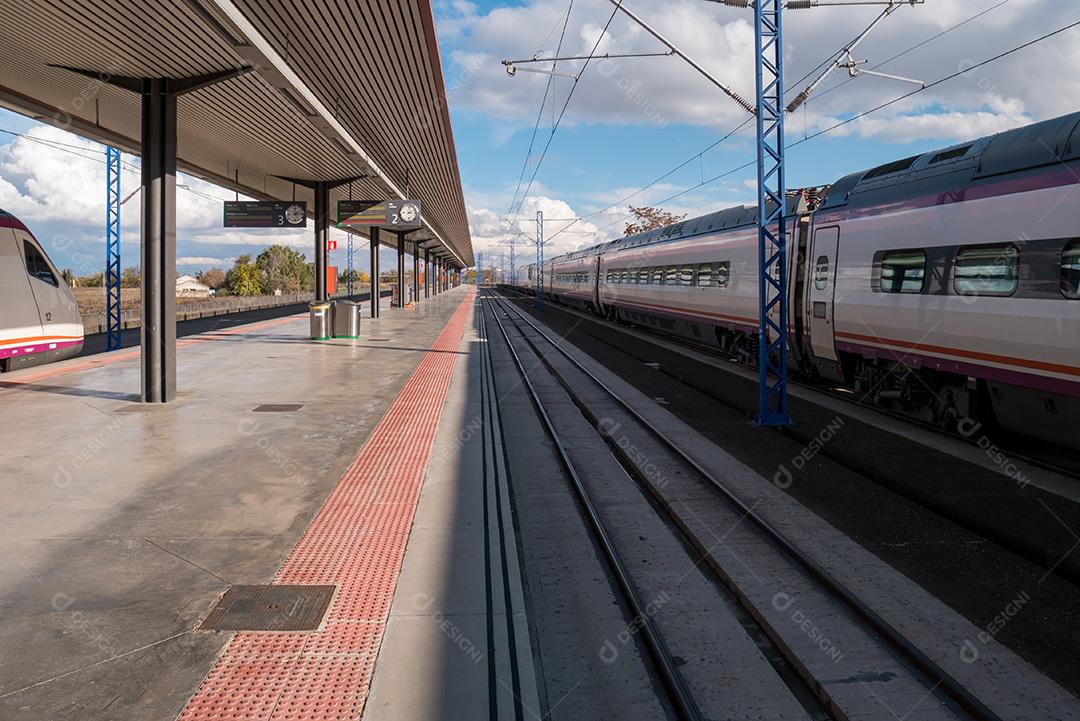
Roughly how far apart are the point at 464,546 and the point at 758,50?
27.6 ft

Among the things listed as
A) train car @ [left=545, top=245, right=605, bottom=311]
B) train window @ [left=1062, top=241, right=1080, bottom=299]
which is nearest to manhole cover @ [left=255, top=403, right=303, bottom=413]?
train window @ [left=1062, top=241, right=1080, bottom=299]

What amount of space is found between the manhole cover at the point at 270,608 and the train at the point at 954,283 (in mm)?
7265

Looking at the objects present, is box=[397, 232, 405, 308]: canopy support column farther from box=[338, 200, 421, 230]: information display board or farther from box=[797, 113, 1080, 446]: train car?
box=[797, 113, 1080, 446]: train car

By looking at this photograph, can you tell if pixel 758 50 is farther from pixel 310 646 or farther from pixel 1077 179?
pixel 310 646

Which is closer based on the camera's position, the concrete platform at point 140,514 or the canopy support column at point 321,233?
the concrete platform at point 140,514

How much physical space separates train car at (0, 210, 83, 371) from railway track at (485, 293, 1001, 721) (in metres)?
11.0

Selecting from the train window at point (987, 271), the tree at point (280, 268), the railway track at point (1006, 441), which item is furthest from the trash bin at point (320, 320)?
the tree at point (280, 268)

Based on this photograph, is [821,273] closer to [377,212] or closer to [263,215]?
[377,212]

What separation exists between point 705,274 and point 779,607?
15119mm

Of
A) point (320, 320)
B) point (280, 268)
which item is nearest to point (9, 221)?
point (320, 320)

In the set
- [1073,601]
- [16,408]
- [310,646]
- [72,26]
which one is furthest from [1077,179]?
[16,408]

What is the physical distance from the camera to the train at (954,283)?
7770 mm

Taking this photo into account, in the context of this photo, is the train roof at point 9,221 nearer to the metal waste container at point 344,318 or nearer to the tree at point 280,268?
the metal waste container at point 344,318

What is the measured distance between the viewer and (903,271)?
407 inches
